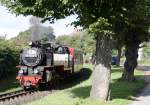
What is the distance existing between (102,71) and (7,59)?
18.8 meters

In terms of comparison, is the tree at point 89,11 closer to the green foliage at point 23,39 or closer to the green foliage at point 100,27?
the green foliage at point 100,27

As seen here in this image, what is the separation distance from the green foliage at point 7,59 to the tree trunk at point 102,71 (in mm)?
15860

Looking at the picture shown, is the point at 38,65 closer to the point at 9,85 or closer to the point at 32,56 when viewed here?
the point at 32,56

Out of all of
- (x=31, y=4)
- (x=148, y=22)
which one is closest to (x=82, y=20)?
(x=31, y=4)

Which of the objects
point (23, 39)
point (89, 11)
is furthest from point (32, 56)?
point (23, 39)

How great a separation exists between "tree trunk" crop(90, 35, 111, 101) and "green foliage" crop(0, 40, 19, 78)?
Result: 624 inches

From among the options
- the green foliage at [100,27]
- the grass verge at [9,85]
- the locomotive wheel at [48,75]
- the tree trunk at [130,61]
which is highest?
the green foliage at [100,27]

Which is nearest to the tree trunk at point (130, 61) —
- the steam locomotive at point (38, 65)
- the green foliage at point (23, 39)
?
the steam locomotive at point (38, 65)

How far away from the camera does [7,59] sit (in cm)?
3769

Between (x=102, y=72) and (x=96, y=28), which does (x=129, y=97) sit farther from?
(x=96, y=28)

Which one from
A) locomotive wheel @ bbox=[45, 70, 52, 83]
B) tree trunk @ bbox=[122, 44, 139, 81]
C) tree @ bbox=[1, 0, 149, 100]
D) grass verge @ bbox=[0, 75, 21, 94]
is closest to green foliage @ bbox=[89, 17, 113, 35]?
tree @ bbox=[1, 0, 149, 100]

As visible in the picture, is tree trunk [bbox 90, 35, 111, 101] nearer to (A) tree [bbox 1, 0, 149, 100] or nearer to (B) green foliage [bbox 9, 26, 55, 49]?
(A) tree [bbox 1, 0, 149, 100]

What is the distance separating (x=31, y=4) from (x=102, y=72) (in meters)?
4.55

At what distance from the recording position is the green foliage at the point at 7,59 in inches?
1412
